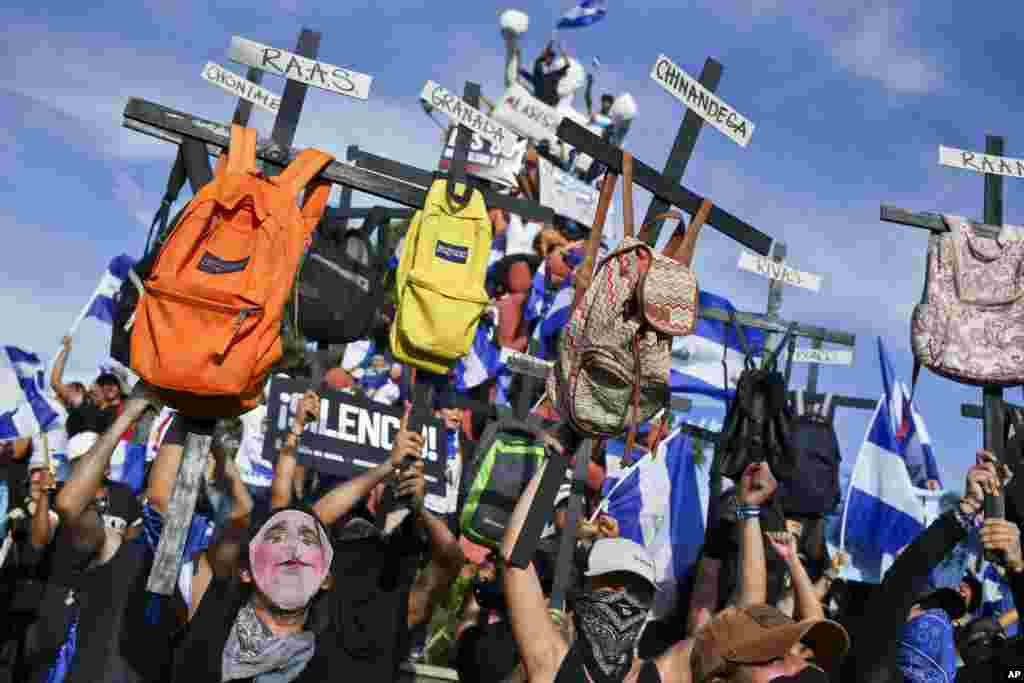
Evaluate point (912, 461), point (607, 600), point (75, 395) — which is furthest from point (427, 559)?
point (75, 395)

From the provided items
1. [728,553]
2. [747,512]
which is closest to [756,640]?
[747,512]

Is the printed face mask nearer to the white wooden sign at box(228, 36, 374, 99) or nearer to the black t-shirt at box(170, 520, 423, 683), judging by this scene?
the black t-shirt at box(170, 520, 423, 683)

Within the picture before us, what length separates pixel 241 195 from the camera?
3.99 metres

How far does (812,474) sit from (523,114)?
8.74 feet

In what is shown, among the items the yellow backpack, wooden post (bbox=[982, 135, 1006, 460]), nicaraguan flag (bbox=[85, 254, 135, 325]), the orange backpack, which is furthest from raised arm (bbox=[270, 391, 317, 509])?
nicaraguan flag (bbox=[85, 254, 135, 325])

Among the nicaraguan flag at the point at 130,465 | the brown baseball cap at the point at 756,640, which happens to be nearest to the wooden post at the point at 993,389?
the brown baseball cap at the point at 756,640

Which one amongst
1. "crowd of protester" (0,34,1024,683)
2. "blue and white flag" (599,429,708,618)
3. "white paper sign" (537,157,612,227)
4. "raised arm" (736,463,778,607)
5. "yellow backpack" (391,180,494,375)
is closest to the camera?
"crowd of protester" (0,34,1024,683)

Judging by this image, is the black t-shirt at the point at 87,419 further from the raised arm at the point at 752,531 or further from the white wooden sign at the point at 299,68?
the raised arm at the point at 752,531

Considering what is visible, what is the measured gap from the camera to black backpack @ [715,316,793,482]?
543 cm

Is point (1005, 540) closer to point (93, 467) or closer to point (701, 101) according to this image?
point (701, 101)

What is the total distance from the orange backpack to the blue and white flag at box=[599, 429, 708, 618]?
2.81 metres

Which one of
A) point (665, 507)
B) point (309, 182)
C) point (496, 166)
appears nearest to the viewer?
point (309, 182)

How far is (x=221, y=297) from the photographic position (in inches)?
150

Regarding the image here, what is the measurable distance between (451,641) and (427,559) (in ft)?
2.51
